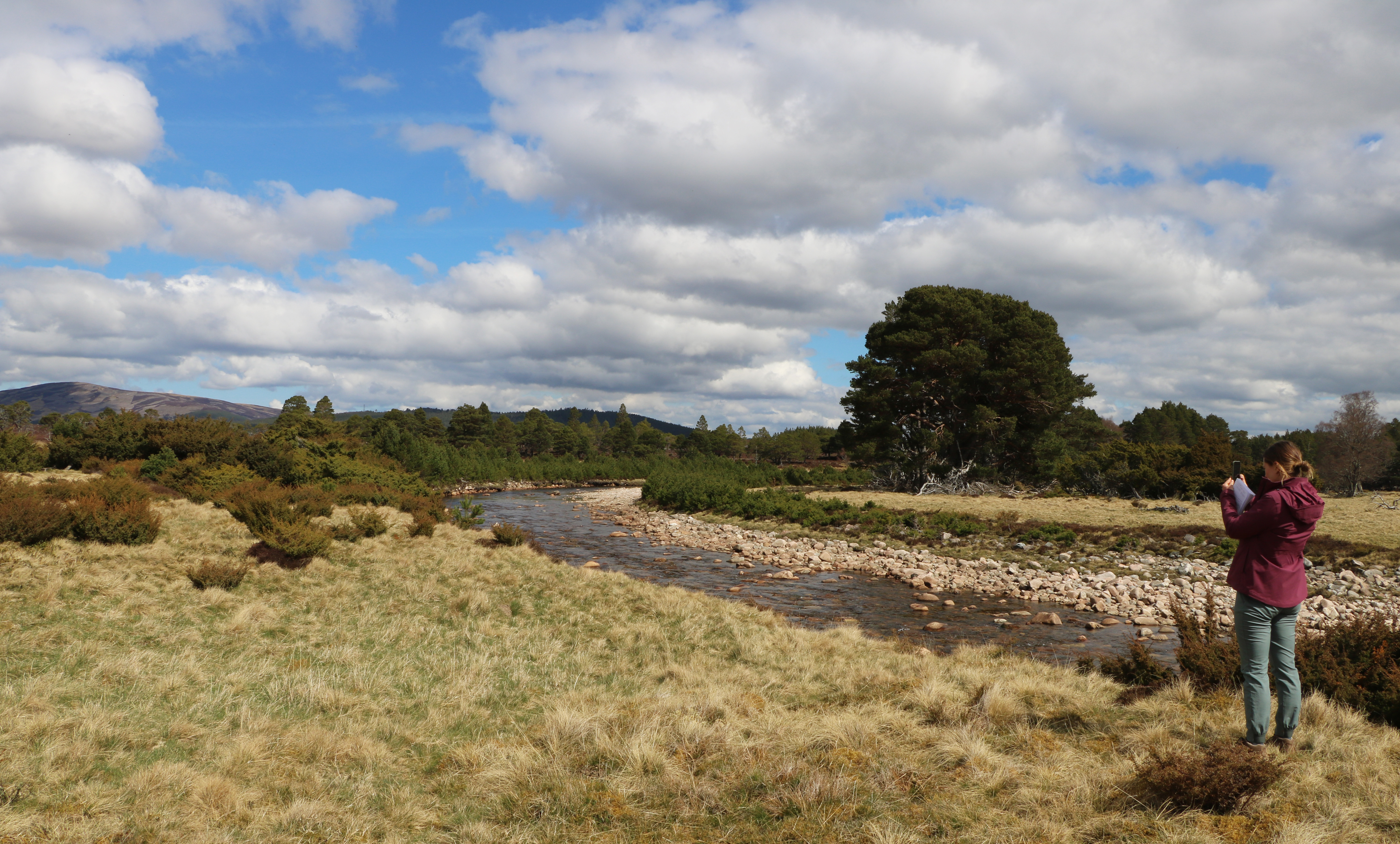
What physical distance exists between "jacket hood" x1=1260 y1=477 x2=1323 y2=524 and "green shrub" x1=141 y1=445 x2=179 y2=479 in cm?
2706

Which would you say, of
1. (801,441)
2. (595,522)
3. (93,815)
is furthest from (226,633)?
(801,441)

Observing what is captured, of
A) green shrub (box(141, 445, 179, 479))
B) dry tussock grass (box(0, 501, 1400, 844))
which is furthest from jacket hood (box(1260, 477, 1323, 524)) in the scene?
green shrub (box(141, 445, 179, 479))

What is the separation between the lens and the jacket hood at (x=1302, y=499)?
4504 mm

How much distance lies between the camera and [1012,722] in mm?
6137

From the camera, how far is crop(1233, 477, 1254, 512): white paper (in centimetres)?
486

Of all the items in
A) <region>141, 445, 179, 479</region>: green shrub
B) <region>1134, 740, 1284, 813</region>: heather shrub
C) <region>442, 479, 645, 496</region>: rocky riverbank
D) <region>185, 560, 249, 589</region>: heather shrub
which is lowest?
<region>442, 479, 645, 496</region>: rocky riverbank

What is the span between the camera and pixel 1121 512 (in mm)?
26266

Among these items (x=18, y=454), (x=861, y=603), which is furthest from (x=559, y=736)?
(x=18, y=454)

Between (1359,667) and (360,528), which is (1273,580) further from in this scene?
(360,528)

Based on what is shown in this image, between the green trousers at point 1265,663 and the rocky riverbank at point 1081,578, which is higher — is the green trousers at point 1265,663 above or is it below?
above

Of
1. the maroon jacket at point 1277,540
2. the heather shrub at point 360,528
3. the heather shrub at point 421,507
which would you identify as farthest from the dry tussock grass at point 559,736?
the heather shrub at point 421,507

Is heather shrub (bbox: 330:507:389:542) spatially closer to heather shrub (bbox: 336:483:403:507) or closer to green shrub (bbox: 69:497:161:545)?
green shrub (bbox: 69:497:161:545)

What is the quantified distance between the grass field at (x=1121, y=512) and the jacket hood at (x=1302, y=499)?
55.2 feet

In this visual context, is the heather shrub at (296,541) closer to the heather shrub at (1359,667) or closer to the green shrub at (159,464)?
the green shrub at (159,464)
